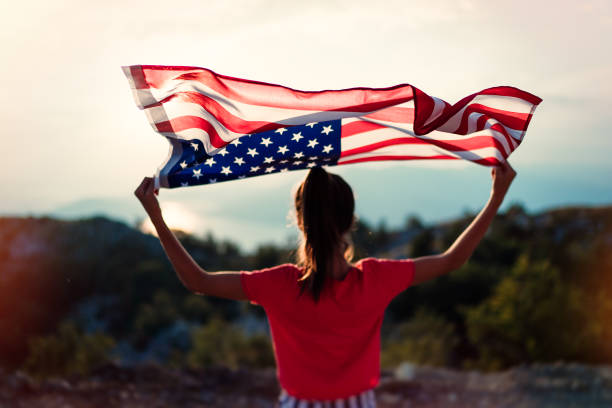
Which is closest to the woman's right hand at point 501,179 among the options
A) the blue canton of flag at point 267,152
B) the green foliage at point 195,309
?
the blue canton of flag at point 267,152

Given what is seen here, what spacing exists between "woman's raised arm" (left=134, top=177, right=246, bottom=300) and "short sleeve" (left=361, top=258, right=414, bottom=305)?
1.93 feet

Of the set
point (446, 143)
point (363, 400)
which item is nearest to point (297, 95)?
point (446, 143)

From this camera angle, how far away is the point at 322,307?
2.60m

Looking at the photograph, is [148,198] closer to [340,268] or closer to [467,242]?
[340,268]

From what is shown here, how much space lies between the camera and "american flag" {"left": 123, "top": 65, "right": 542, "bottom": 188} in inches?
127

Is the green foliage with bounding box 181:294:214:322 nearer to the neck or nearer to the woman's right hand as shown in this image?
the woman's right hand

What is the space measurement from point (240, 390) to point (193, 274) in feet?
19.3

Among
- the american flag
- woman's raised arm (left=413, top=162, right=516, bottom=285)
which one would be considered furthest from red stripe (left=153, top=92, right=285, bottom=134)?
woman's raised arm (left=413, top=162, right=516, bottom=285)

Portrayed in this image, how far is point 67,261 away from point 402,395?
984cm

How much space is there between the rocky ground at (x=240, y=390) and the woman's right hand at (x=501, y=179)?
5156 mm

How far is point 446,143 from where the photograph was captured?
3.91m

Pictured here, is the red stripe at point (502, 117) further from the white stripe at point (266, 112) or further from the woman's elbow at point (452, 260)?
the woman's elbow at point (452, 260)

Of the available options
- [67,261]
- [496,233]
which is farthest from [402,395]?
[496,233]

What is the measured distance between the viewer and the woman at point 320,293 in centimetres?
262
